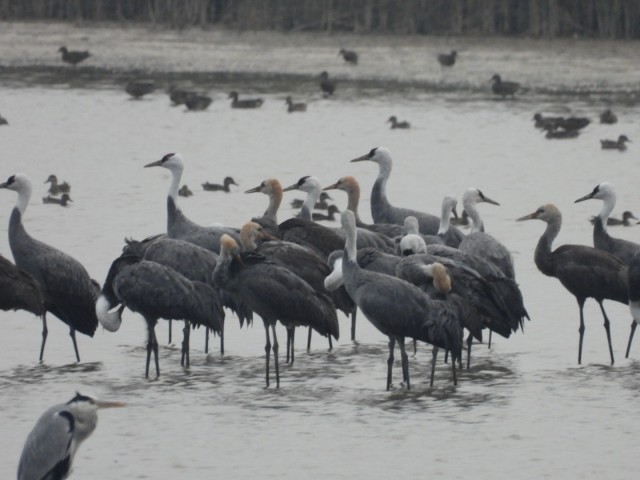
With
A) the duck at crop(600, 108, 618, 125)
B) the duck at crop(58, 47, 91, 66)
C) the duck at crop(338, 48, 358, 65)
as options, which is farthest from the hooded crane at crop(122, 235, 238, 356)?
the duck at crop(58, 47, 91, 66)

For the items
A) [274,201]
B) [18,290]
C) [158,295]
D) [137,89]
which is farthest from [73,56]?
[158,295]

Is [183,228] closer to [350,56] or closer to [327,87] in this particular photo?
[327,87]

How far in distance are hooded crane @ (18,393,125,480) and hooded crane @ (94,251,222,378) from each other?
3.84 metres

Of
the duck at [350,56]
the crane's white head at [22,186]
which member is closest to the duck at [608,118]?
the duck at [350,56]

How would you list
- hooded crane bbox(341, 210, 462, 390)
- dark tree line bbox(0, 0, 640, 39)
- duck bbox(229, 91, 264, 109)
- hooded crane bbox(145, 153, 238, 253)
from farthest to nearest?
dark tree line bbox(0, 0, 640, 39) < duck bbox(229, 91, 264, 109) < hooded crane bbox(145, 153, 238, 253) < hooded crane bbox(341, 210, 462, 390)

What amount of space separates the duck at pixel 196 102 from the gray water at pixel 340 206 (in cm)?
21

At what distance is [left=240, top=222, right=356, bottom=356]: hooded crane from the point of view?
1127cm

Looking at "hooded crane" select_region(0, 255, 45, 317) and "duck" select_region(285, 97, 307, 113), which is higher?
"hooded crane" select_region(0, 255, 45, 317)

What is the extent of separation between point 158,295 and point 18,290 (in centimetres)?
95

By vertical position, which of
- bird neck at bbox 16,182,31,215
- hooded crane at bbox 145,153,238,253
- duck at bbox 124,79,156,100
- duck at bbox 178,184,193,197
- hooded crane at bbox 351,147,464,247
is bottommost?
duck at bbox 178,184,193,197

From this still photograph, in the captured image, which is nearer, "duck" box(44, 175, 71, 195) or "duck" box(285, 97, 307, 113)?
"duck" box(44, 175, 71, 195)

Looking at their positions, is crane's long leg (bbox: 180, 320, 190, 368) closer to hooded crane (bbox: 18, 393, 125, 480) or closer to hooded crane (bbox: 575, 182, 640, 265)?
hooded crane (bbox: 575, 182, 640, 265)

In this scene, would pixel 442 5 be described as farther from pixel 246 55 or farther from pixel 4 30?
pixel 4 30

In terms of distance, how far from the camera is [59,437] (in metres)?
6.33
